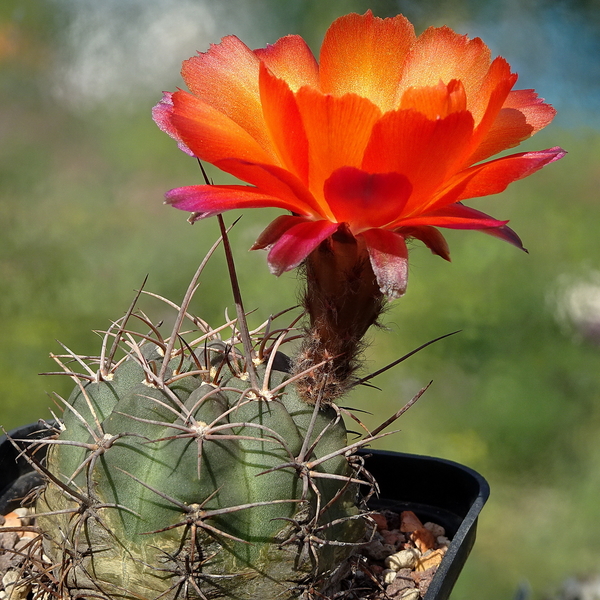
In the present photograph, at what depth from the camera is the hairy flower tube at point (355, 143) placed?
0.42 metres

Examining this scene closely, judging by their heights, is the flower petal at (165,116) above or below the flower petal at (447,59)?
below

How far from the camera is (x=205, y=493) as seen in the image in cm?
48

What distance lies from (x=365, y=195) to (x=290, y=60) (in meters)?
0.15

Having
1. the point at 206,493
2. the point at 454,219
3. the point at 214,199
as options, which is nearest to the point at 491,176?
the point at 454,219

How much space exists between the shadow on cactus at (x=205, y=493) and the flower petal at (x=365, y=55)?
18cm

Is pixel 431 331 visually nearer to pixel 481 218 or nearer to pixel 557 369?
pixel 557 369

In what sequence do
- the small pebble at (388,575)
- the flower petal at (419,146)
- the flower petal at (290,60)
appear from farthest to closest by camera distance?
the small pebble at (388,575)
the flower petal at (290,60)
the flower petal at (419,146)

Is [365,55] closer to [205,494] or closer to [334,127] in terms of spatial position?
[334,127]

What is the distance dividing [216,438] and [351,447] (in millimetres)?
108

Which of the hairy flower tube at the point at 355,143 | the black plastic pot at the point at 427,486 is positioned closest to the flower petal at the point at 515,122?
the hairy flower tube at the point at 355,143

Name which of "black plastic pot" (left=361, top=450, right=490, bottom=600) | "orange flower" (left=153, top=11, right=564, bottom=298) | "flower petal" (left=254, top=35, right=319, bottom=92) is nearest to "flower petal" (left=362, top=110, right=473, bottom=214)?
"orange flower" (left=153, top=11, right=564, bottom=298)

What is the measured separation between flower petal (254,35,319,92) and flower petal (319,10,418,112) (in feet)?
0.05

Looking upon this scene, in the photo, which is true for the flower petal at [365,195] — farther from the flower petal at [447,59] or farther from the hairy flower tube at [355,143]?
the flower petal at [447,59]

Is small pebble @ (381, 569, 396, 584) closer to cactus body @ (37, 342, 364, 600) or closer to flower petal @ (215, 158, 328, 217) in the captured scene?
cactus body @ (37, 342, 364, 600)
